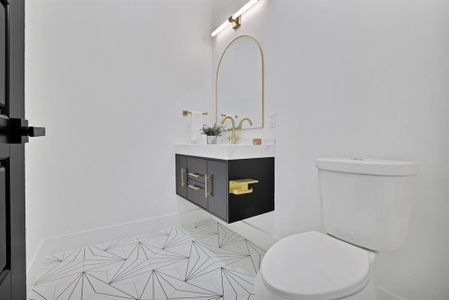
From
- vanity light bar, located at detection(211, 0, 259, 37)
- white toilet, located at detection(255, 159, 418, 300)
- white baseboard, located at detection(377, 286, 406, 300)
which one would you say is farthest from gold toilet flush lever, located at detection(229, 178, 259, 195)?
vanity light bar, located at detection(211, 0, 259, 37)

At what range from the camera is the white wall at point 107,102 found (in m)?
1.62

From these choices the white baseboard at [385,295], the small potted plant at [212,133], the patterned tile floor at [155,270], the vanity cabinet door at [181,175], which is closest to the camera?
the white baseboard at [385,295]

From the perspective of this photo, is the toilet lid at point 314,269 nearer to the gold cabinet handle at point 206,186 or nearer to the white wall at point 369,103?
the white wall at point 369,103

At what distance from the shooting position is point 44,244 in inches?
64.7

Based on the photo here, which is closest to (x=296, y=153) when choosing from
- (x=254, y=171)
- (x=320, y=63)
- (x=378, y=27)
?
(x=254, y=171)

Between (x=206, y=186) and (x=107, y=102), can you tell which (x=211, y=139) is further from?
(x=107, y=102)

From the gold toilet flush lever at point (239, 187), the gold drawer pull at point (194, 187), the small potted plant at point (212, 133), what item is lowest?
the gold drawer pull at point (194, 187)

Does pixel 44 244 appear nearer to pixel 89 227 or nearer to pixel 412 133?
pixel 89 227

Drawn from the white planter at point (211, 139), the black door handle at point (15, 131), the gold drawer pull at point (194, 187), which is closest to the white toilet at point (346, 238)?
the black door handle at point (15, 131)

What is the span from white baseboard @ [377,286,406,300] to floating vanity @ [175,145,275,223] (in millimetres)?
769

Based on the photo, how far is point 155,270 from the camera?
4.90 feet

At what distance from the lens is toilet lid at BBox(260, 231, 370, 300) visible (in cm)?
70

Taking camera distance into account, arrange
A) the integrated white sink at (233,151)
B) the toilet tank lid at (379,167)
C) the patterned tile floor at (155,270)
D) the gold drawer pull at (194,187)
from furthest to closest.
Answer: the gold drawer pull at (194,187) < the integrated white sink at (233,151) < the patterned tile floor at (155,270) < the toilet tank lid at (379,167)

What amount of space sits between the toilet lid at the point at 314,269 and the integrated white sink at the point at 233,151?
685mm
